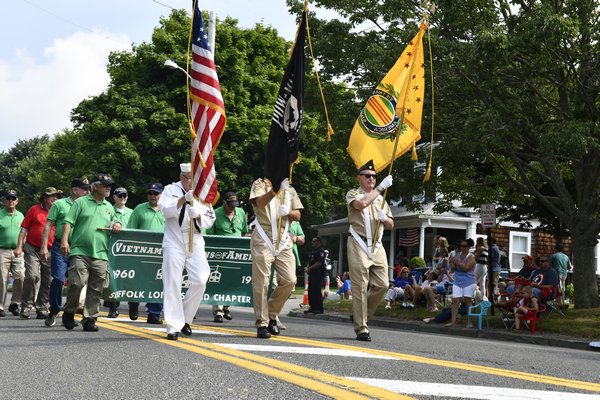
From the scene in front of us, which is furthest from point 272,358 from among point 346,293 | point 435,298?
point 346,293

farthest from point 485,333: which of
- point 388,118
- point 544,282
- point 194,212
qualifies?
point 194,212

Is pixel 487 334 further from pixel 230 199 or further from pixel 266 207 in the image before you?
pixel 266 207

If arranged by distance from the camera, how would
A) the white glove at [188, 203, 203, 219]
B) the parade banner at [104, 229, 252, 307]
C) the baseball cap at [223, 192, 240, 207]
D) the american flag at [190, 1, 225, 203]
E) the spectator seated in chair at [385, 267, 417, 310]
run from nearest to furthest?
the white glove at [188, 203, 203, 219], the american flag at [190, 1, 225, 203], the parade banner at [104, 229, 252, 307], the baseball cap at [223, 192, 240, 207], the spectator seated in chair at [385, 267, 417, 310]

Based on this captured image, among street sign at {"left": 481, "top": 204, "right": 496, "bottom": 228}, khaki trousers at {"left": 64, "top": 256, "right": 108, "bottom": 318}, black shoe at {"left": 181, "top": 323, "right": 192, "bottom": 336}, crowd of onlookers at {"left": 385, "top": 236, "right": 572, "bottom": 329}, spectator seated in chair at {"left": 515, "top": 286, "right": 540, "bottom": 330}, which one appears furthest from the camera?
street sign at {"left": 481, "top": 204, "right": 496, "bottom": 228}

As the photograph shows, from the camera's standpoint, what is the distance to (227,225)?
1526 cm

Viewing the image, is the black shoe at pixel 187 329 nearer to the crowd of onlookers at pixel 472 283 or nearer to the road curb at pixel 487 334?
the road curb at pixel 487 334

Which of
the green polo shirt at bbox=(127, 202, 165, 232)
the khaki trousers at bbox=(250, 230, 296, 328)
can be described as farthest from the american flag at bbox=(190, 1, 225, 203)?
the green polo shirt at bbox=(127, 202, 165, 232)

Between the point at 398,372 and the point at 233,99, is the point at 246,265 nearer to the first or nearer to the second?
the point at 398,372

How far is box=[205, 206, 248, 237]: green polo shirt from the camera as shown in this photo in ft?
50.0

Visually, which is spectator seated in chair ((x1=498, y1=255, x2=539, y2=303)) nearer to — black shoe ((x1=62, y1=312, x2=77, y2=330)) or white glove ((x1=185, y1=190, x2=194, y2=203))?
black shoe ((x1=62, y1=312, x2=77, y2=330))

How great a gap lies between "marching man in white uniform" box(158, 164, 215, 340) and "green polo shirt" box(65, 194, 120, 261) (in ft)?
4.69

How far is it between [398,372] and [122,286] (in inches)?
266

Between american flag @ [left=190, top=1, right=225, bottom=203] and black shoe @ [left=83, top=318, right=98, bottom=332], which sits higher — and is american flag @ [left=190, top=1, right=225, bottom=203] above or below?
above

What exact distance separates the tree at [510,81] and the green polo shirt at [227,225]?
617 cm
